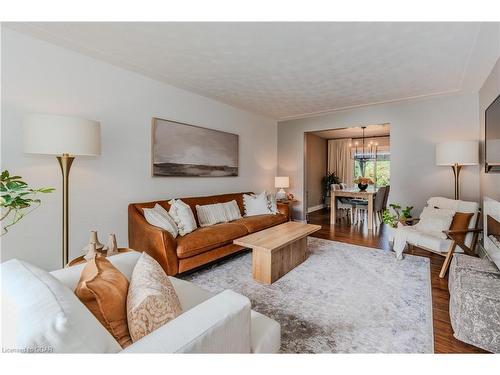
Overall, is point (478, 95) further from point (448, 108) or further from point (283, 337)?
point (283, 337)

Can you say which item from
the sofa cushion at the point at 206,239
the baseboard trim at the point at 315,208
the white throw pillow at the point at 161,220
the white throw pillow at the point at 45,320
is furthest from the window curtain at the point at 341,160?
the white throw pillow at the point at 45,320

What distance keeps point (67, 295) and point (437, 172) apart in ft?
16.0

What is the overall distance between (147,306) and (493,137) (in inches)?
138

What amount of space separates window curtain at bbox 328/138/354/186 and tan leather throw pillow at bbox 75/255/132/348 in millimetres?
8061

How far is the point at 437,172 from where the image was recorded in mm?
4020

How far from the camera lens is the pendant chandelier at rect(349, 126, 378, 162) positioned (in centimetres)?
765

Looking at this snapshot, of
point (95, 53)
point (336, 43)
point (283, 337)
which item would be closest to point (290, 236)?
point (283, 337)

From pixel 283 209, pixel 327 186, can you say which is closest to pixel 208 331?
pixel 283 209

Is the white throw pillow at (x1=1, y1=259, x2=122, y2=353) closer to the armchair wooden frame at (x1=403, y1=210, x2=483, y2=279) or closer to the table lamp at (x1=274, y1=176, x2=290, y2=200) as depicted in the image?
the armchair wooden frame at (x1=403, y1=210, x2=483, y2=279)

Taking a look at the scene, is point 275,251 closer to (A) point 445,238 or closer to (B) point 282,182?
A: (A) point 445,238

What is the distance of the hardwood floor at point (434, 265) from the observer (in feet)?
5.55

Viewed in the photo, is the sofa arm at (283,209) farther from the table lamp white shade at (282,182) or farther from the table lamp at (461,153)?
the table lamp at (461,153)

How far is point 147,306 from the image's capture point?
1.00 meters

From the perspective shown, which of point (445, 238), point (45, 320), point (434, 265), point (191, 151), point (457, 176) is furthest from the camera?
point (191, 151)
